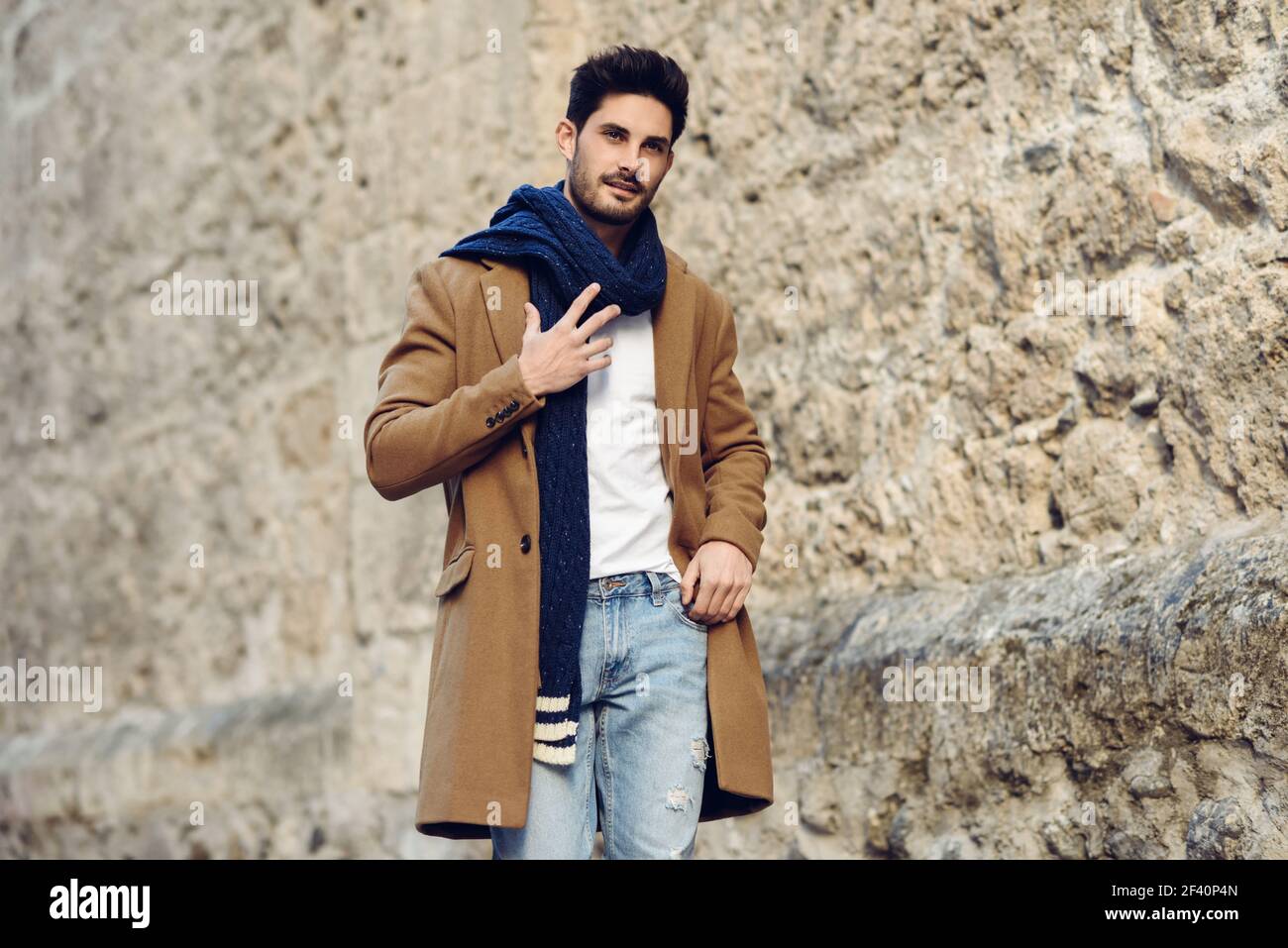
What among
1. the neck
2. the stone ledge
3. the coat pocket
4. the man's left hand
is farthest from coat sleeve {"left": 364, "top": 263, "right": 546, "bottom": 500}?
the stone ledge

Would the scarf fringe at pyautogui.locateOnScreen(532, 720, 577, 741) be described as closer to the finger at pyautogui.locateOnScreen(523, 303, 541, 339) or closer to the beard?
the finger at pyautogui.locateOnScreen(523, 303, 541, 339)

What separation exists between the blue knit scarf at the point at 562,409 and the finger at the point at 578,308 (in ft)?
0.14

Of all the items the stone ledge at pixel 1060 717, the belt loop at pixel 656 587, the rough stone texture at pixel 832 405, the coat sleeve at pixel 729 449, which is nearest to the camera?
the belt loop at pixel 656 587

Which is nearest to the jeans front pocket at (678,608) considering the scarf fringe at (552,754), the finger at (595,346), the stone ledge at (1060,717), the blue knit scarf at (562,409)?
the blue knit scarf at (562,409)

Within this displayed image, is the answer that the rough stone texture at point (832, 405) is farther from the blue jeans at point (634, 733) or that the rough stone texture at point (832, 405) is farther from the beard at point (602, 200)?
the beard at point (602, 200)

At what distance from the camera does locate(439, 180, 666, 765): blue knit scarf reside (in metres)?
2.34

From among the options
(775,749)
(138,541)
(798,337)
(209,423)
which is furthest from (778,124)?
(138,541)

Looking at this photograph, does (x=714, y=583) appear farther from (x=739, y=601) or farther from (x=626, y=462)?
(x=626, y=462)

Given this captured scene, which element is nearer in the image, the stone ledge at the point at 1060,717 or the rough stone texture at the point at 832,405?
the stone ledge at the point at 1060,717

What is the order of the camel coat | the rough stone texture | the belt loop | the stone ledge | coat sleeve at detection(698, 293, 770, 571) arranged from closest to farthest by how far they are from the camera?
the camel coat
the belt loop
coat sleeve at detection(698, 293, 770, 571)
the stone ledge
the rough stone texture

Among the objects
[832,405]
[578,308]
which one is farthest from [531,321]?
[832,405]

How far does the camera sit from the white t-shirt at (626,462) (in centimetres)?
243
